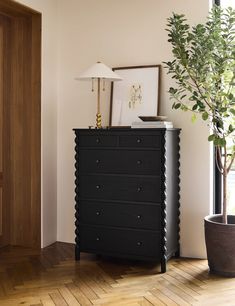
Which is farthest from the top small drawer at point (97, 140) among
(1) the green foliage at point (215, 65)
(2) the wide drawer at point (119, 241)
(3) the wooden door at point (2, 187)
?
(3) the wooden door at point (2, 187)

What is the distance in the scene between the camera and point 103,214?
12.0 feet

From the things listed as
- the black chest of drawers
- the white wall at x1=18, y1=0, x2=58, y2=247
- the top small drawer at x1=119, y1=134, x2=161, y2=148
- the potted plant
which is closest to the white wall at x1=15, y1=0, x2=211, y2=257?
Answer: the white wall at x1=18, y1=0, x2=58, y2=247

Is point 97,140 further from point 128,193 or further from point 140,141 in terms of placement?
point 128,193

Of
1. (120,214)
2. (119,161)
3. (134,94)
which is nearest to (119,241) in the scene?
(120,214)

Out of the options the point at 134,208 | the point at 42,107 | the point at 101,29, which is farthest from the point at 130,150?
the point at 101,29

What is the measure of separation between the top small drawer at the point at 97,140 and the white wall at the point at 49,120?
1.96ft

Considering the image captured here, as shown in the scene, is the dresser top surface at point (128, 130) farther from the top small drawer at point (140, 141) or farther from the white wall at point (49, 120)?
the white wall at point (49, 120)

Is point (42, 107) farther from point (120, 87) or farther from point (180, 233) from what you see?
point (180, 233)

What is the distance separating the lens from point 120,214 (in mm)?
3590

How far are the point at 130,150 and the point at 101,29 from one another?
1.36 meters

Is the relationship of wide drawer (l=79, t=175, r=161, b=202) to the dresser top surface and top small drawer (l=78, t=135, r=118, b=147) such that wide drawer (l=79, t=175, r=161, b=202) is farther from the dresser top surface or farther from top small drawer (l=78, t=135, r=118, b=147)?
the dresser top surface

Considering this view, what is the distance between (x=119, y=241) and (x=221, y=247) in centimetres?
83

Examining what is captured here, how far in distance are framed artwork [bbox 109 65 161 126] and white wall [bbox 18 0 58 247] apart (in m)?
0.63

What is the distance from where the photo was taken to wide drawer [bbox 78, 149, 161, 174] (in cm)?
347
